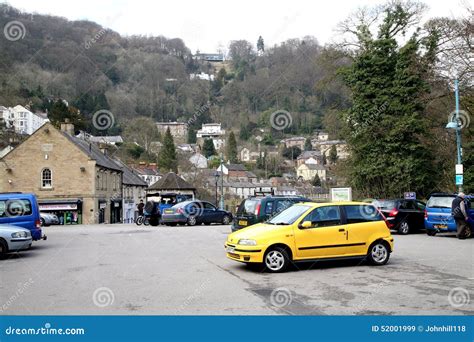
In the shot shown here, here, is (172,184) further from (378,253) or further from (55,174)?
(378,253)

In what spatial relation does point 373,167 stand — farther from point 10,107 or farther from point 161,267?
point 10,107

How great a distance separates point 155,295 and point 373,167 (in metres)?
28.5

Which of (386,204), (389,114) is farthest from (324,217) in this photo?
(389,114)

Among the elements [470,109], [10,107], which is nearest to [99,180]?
[470,109]

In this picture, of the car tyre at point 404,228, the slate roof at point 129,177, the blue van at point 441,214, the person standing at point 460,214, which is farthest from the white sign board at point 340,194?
the slate roof at point 129,177

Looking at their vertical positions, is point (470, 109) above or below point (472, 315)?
above

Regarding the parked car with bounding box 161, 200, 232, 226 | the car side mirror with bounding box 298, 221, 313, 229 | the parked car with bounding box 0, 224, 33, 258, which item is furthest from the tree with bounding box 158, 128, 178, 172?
the car side mirror with bounding box 298, 221, 313, 229

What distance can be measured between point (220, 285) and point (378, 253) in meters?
4.57

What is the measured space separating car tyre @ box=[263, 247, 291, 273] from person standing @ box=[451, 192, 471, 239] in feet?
33.6

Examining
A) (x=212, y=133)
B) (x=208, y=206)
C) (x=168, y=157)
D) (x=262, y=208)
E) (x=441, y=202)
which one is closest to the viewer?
(x=262, y=208)

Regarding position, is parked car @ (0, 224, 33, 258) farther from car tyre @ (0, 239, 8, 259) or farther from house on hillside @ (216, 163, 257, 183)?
house on hillside @ (216, 163, 257, 183)

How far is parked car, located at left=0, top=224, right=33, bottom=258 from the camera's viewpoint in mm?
13829

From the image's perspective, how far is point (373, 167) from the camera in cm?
3450

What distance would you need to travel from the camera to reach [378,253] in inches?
467
